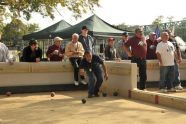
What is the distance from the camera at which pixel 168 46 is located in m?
12.7

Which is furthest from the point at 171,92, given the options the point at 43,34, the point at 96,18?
the point at 43,34

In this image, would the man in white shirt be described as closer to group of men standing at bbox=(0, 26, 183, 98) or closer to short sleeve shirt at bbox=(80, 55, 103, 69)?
group of men standing at bbox=(0, 26, 183, 98)

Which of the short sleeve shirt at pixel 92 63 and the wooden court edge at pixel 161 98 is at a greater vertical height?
the short sleeve shirt at pixel 92 63

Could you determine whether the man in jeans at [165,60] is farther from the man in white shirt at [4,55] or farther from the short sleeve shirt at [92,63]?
the man in white shirt at [4,55]

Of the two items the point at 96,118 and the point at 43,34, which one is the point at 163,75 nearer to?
the point at 96,118

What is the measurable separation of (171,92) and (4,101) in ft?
15.6

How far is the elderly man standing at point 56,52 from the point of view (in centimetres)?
1432

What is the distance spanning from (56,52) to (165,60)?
3.62 m

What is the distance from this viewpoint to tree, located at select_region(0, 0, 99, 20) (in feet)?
76.3

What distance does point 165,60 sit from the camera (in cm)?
1279

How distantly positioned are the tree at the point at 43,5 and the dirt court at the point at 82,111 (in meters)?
11.8

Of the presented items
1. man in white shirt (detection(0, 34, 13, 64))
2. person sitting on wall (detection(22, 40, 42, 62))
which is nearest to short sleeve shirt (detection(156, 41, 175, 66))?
person sitting on wall (detection(22, 40, 42, 62))

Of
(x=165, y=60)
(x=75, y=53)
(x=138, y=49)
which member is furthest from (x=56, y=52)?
(x=165, y=60)

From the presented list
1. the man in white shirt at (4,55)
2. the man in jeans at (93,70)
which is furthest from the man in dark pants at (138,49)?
the man in white shirt at (4,55)
